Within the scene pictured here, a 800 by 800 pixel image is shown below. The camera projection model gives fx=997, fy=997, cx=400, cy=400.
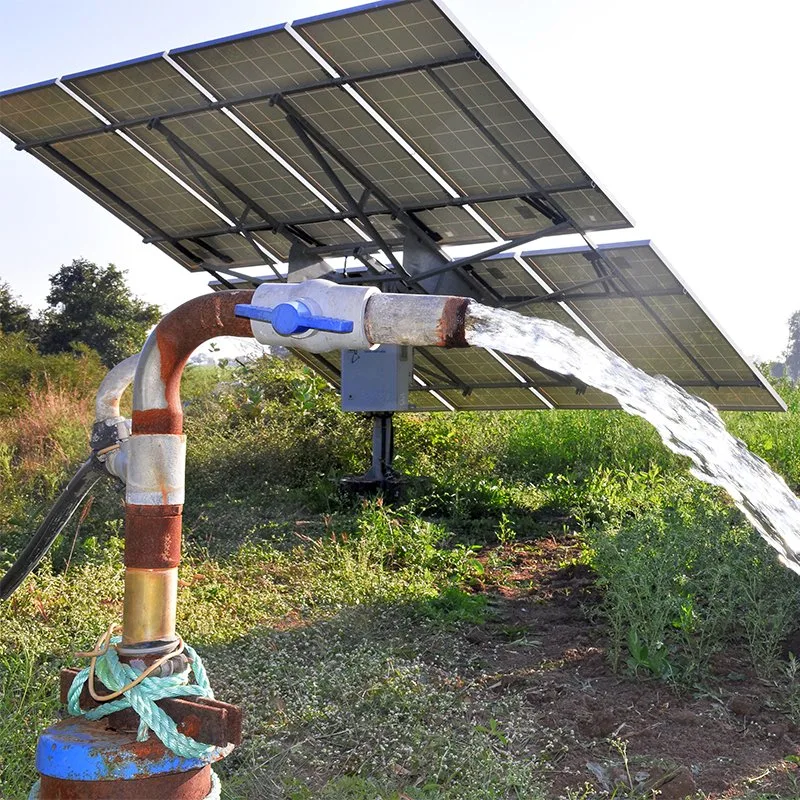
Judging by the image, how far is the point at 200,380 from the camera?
670 inches

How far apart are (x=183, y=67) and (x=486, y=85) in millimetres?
2446

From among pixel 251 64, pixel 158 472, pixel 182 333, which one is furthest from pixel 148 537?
pixel 251 64

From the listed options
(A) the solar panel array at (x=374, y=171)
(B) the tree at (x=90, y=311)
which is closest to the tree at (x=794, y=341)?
(B) the tree at (x=90, y=311)

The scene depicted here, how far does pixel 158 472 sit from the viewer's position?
178cm

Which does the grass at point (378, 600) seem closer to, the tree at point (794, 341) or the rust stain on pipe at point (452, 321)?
the rust stain on pipe at point (452, 321)

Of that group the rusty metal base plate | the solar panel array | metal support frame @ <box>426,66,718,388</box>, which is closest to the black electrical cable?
the rusty metal base plate

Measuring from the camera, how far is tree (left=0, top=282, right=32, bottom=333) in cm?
2300

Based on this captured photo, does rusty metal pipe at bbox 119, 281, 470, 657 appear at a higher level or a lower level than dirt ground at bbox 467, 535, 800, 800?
higher

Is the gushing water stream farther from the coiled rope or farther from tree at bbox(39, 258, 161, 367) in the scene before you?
tree at bbox(39, 258, 161, 367)

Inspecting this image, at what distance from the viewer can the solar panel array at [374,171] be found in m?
6.73

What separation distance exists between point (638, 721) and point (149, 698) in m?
2.59

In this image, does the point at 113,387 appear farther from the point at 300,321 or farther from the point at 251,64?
the point at 251,64

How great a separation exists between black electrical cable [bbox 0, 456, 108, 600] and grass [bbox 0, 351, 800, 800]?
2.66 feet

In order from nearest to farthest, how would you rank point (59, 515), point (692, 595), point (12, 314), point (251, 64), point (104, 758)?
point (104, 758) → point (59, 515) → point (692, 595) → point (251, 64) → point (12, 314)
